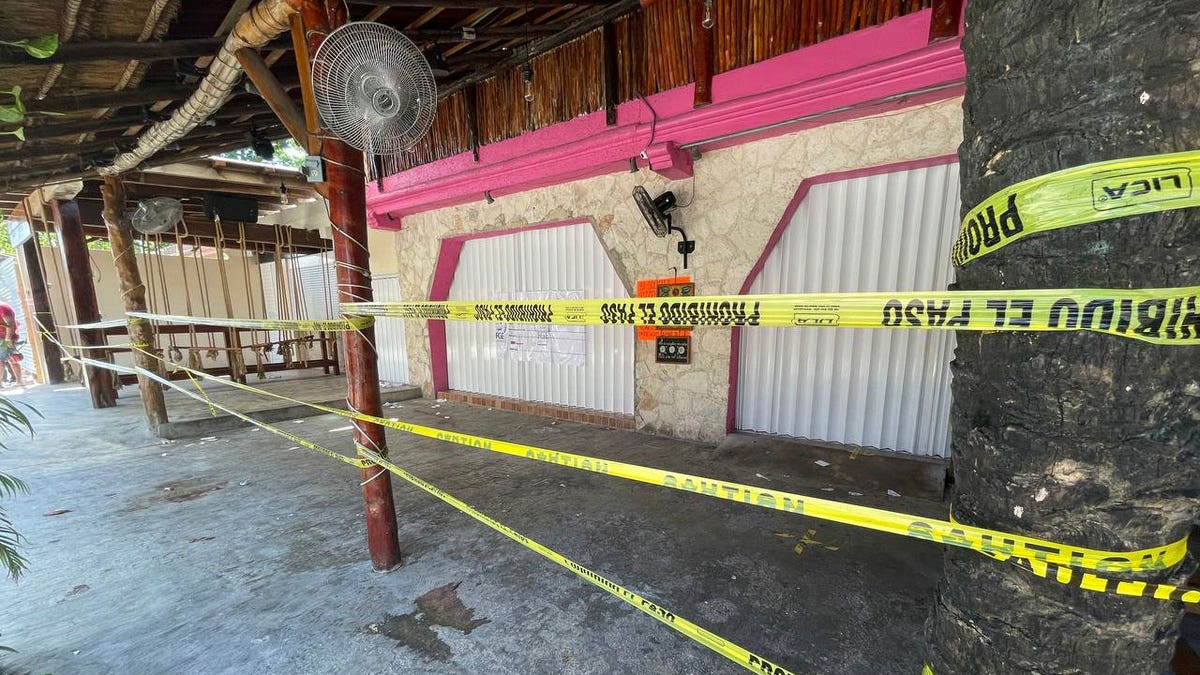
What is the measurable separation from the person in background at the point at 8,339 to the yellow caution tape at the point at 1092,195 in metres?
15.1

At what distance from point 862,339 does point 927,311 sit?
3.76m

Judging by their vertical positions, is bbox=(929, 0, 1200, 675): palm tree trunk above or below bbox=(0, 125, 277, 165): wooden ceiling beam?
below

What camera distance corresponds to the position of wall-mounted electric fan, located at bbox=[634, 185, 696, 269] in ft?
14.9

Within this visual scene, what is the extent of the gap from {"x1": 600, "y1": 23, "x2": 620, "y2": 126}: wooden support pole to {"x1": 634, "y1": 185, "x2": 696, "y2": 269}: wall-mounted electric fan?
84cm

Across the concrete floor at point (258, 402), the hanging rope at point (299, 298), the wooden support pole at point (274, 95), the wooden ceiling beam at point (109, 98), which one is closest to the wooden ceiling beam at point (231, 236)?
the hanging rope at point (299, 298)

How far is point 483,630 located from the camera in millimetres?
2119

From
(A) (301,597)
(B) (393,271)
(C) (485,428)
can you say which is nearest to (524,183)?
(C) (485,428)

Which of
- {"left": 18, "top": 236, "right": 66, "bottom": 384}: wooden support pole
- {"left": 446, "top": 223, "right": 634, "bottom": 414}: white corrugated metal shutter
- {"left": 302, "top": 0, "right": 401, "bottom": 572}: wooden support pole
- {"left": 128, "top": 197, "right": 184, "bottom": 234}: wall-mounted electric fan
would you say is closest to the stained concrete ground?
{"left": 302, "top": 0, "right": 401, "bottom": 572}: wooden support pole

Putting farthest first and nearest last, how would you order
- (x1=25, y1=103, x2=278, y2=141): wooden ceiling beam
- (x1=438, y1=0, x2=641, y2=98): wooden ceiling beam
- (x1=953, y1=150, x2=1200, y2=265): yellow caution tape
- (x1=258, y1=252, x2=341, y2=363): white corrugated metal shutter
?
(x1=258, y1=252, x2=341, y2=363): white corrugated metal shutter
(x1=438, y1=0, x2=641, y2=98): wooden ceiling beam
(x1=25, y1=103, x2=278, y2=141): wooden ceiling beam
(x1=953, y1=150, x2=1200, y2=265): yellow caution tape

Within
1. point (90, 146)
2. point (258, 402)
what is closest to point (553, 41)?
point (90, 146)

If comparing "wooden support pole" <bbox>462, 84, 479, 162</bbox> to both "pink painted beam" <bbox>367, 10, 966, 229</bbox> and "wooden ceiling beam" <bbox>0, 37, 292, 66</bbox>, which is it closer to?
"pink painted beam" <bbox>367, 10, 966, 229</bbox>

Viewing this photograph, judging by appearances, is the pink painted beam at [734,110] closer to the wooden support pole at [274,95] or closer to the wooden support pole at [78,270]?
the wooden support pole at [274,95]

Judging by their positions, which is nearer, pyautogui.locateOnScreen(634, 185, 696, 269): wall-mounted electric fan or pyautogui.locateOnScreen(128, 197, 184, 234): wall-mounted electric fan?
pyautogui.locateOnScreen(634, 185, 696, 269): wall-mounted electric fan

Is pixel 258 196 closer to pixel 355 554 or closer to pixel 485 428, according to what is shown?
pixel 485 428
